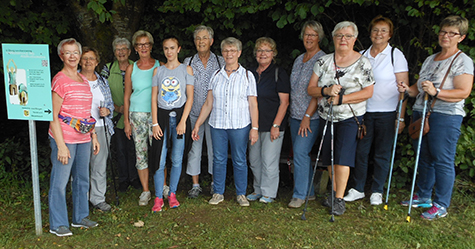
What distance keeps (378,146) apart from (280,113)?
1.17m

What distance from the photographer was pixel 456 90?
364 centimetres

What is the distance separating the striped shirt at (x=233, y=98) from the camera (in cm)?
416

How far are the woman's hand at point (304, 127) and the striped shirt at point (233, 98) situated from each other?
1.96 ft

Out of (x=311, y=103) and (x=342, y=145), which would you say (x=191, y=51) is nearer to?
(x=311, y=103)

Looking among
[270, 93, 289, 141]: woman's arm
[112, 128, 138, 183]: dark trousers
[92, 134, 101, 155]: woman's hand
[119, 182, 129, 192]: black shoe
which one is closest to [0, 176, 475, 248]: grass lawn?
[119, 182, 129, 192]: black shoe

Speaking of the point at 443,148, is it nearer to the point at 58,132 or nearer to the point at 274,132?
the point at 274,132

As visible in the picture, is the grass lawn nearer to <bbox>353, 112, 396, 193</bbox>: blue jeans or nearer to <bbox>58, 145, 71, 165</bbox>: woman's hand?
<bbox>353, 112, 396, 193</bbox>: blue jeans

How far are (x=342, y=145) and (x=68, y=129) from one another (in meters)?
2.75

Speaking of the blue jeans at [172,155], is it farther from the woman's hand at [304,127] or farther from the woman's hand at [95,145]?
A: the woman's hand at [304,127]

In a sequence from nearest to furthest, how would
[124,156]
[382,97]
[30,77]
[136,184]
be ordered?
[30,77] < [382,97] < [124,156] < [136,184]

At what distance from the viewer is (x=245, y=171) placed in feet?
14.7

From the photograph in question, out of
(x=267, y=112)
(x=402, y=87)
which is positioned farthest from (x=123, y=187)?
(x=402, y=87)

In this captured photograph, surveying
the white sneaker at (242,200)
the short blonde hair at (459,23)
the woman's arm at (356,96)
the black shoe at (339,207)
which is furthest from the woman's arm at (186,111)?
the short blonde hair at (459,23)

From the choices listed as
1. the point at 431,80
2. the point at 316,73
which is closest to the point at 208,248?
the point at 316,73
